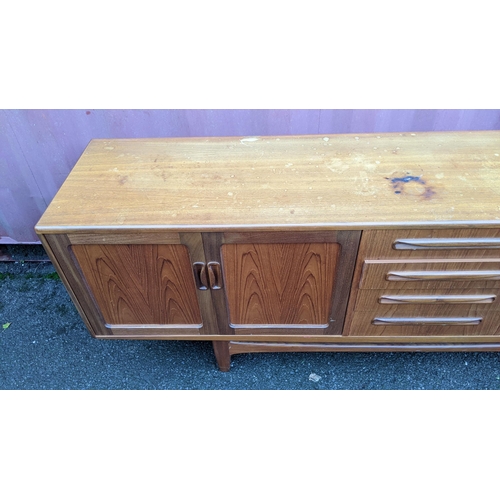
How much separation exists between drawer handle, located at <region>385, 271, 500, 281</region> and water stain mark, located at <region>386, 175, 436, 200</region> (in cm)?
19


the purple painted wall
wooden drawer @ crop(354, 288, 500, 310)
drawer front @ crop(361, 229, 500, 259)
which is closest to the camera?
drawer front @ crop(361, 229, 500, 259)

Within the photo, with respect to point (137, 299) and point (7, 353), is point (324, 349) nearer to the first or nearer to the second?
point (137, 299)

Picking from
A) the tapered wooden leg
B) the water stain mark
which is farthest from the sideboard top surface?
the tapered wooden leg

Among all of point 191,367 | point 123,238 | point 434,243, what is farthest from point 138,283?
point 434,243

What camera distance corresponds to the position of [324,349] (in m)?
Answer: 1.13

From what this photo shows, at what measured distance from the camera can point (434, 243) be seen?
0.79 m

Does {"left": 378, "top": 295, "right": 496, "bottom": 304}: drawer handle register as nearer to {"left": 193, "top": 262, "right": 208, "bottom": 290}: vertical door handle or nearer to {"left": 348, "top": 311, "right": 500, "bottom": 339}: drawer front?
{"left": 348, "top": 311, "right": 500, "bottom": 339}: drawer front

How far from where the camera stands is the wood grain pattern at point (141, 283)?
2.81 feet

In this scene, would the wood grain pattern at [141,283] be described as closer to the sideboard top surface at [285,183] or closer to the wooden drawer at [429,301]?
the sideboard top surface at [285,183]

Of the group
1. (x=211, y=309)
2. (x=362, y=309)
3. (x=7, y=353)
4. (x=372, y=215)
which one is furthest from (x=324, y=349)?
(x=7, y=353)

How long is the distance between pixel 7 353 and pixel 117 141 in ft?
3.04

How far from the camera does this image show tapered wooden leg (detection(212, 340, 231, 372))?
1157mm

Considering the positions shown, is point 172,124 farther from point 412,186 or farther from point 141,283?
point 412,186

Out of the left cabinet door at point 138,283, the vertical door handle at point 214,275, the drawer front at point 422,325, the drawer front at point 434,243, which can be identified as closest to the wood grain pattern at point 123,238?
the left cabinet door at point 138,283
